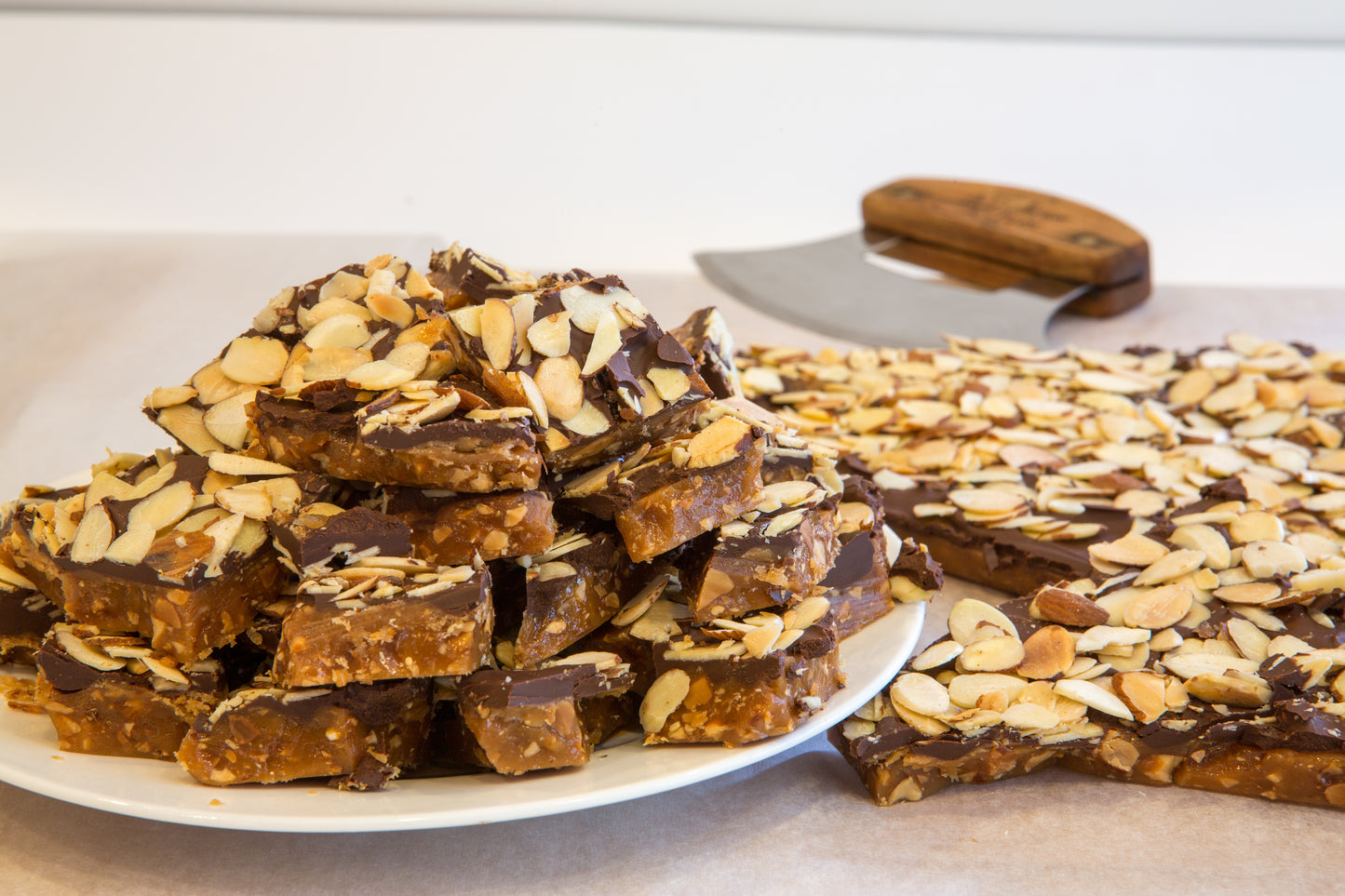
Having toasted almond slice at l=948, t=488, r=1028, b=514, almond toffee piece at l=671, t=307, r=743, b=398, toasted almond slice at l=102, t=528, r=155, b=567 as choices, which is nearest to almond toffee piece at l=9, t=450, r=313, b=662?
A: toasted almond slice at l=102, t=528, r=155, b=567

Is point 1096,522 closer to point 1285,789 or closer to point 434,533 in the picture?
point 1285,789

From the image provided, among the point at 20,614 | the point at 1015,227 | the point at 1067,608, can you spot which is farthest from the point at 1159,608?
the point at 1015,227

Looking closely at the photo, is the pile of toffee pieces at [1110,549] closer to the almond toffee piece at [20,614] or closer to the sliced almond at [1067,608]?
the sliced almond at [1067,608]

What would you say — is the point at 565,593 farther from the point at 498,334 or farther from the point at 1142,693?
the point at 1142,693

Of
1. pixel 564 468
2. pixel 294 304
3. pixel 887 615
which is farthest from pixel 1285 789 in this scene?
pixel 294 304

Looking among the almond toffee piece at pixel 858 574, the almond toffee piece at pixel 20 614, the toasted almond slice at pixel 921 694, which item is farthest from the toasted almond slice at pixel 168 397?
the toasted almond slice at pixel 921 694
